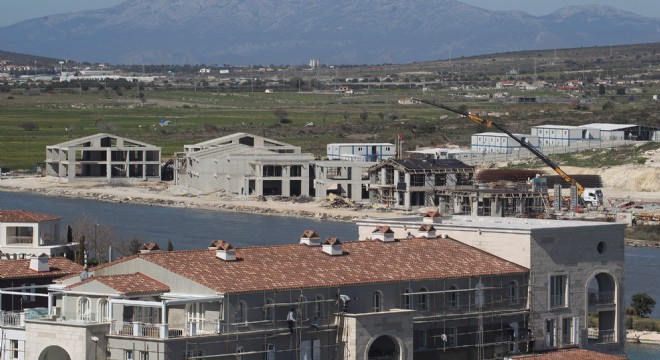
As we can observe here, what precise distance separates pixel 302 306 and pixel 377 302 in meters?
1.42

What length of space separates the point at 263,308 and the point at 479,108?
379 ft

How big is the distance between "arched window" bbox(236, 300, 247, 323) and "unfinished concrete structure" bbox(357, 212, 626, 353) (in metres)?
4.40

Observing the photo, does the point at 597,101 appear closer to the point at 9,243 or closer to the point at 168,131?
the point at 168,131

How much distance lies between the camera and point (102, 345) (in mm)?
21750

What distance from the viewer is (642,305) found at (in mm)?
38906

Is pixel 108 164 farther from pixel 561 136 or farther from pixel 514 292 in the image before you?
pixel 514 292

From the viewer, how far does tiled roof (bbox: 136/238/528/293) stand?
22.6 meters

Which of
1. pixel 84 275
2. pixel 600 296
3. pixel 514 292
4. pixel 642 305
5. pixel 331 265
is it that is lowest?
pixel 642 305

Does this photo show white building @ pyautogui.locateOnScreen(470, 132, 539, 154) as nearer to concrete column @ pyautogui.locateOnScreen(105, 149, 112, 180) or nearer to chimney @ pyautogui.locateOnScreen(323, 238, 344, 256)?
→ concrete column @ pyautogui.locateOnScreen(105, 149, 112, 180)

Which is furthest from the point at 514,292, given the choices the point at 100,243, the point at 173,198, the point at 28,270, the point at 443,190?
the point at 173,198

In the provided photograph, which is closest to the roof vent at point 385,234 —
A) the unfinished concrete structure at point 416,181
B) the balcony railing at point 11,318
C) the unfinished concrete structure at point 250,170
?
the balcony railing at point 11,318

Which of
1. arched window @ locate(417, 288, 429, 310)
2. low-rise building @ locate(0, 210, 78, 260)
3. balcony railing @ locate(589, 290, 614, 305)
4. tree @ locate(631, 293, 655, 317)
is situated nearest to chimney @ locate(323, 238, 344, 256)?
arched window @ locate(417, 288, 429, 310)

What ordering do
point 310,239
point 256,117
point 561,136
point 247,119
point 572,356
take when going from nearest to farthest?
1. point 310,239
2. point 572,356
3. point 561,136
4. point 247,119
5. point 256,117

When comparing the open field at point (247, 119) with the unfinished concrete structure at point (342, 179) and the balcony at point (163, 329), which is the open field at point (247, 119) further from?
the balcony at point (163, 329)
